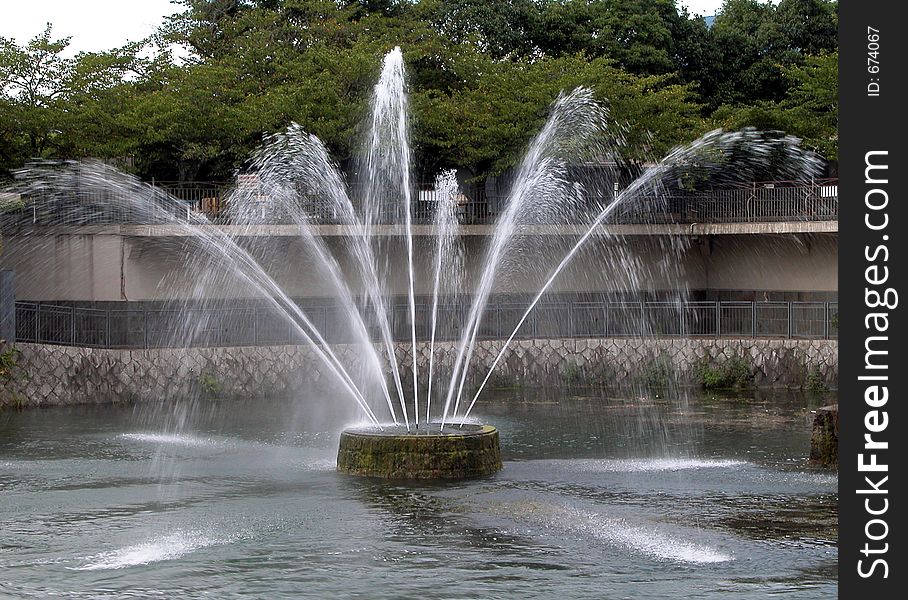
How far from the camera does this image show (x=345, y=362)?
32.9 metres

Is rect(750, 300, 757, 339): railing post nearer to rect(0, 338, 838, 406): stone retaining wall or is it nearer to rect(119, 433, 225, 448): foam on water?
rect(0, 338, 838, 406): stone retaining wall

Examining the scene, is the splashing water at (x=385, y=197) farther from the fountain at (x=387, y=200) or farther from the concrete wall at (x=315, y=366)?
the concrete wall at (x=315, y=366)

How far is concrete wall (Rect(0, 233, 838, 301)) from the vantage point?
36688 millimetres

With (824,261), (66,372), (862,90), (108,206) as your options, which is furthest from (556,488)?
(824,261)

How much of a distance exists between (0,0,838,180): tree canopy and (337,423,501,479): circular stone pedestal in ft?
62.2

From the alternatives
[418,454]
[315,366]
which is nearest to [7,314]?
[315,366]

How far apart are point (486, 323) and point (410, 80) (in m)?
9.86

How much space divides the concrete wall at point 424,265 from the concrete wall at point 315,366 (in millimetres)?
5502

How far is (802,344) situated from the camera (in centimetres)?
3428

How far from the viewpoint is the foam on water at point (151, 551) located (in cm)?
1402

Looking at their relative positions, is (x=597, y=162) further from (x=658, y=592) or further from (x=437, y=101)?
(x=658, y=592)

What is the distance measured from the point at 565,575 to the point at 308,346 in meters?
19.5

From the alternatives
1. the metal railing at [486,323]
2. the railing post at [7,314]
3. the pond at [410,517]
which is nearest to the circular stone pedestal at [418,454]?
the pond at [410,517]

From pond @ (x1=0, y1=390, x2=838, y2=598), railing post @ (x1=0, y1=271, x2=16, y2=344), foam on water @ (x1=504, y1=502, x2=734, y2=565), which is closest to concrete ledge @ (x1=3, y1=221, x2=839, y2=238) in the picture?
railing post @ (x1=0, y1=271, x2=16, y2=344)
